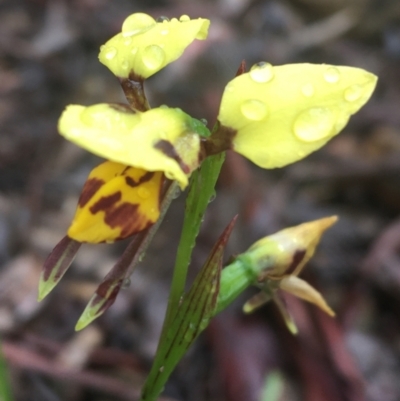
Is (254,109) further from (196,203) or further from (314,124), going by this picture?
(196,203)

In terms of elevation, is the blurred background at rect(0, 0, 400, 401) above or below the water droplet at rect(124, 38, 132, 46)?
below

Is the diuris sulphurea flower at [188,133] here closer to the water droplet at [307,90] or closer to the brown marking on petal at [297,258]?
the water droplet at [307,90]

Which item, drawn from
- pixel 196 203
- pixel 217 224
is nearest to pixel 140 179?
pixel 196 203

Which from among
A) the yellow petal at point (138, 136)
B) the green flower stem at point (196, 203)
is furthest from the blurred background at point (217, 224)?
the yellow petal at point (138, 136)

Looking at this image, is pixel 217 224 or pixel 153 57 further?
pixel 217 224

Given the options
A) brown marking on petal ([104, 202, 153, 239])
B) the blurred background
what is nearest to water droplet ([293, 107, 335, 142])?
brown marking on petal ([104, 202, 153, 239])

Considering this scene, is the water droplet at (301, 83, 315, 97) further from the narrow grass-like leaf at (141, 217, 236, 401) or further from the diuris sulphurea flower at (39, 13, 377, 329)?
the narrow grass-like leaf at (141, 217, 236, 401)
